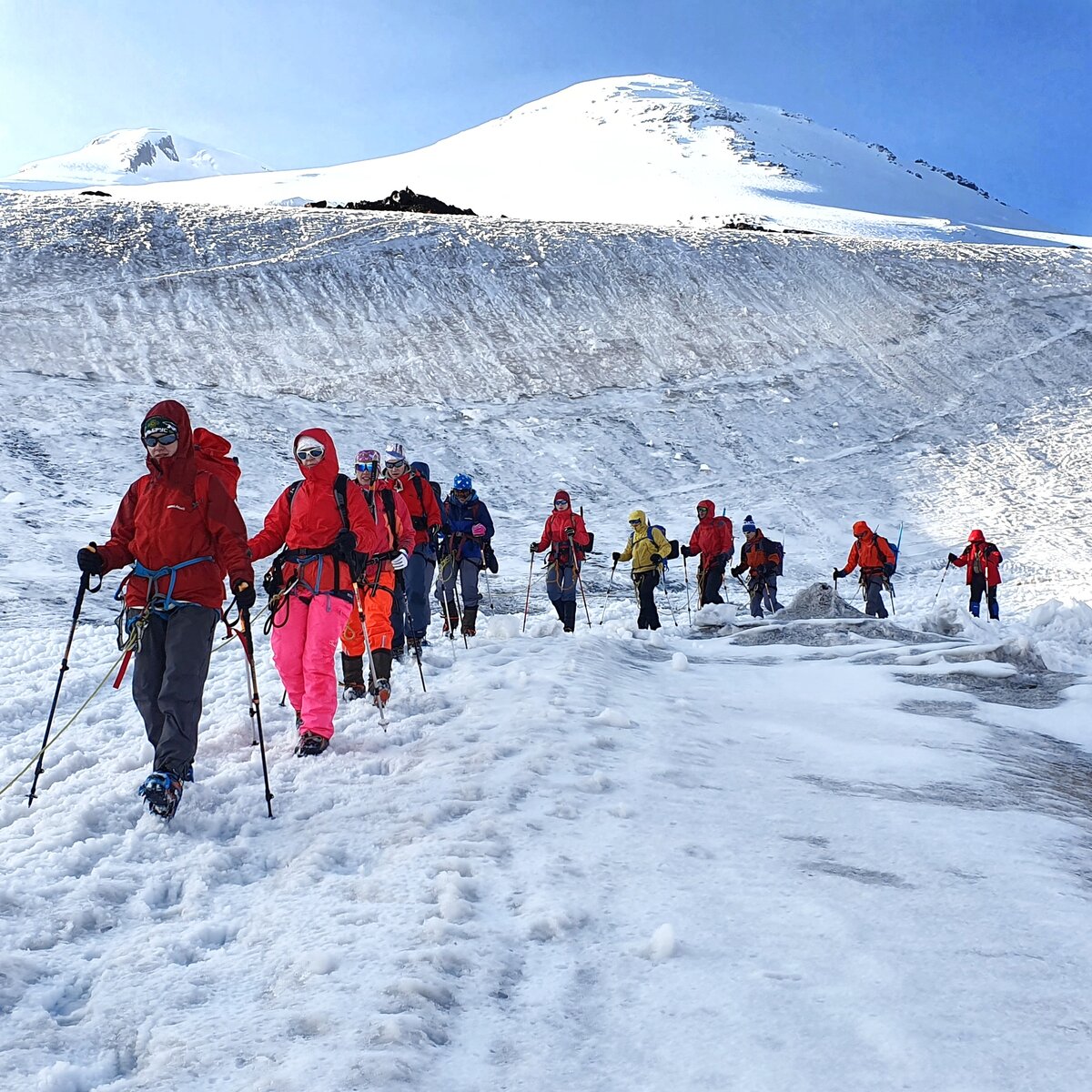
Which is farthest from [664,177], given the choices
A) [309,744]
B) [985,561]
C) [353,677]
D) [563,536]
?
[309,744]

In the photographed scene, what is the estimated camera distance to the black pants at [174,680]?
4340 millimetres

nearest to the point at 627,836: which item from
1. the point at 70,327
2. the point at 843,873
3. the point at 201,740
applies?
the point at 843,873

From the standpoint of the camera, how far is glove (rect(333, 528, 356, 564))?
539 cm

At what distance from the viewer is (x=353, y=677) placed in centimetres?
663

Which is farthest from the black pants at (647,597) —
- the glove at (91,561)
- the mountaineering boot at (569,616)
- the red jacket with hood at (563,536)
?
the glove at (91,561)

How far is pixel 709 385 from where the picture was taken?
91.5 ft

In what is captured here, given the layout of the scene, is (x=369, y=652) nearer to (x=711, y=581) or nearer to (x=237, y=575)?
(x=237, y=575)

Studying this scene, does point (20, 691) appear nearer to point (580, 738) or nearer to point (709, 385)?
point (580, 738)

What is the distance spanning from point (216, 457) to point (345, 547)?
91 cm

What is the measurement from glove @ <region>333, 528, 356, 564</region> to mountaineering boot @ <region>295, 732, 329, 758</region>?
1.03 m

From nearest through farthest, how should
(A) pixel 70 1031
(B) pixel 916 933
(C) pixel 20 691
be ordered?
(A) pixel 70 1031, (B) pixel 916 933, (C) pixel 20 691

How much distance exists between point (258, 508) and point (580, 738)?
1301 centimetres

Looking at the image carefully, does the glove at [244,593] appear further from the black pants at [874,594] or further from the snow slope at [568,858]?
the black pants at [874,594]

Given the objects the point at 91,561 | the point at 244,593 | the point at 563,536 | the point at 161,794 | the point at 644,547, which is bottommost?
the point at 161,794
